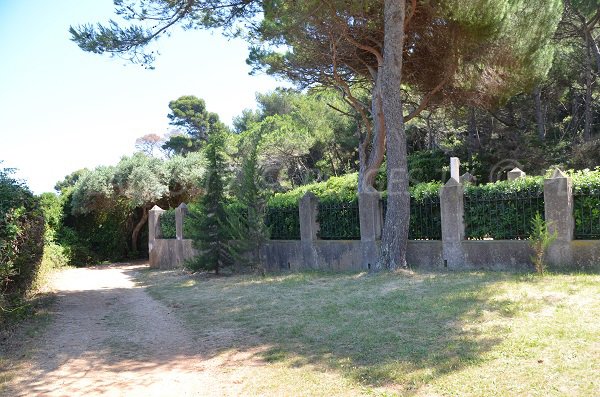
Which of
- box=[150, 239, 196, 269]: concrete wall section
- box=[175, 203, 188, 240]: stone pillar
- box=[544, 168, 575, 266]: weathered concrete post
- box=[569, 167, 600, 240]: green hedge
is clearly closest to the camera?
box=[569, 167, 600, 240]: green hedge

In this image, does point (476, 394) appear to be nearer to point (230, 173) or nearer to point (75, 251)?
point (230, 173)

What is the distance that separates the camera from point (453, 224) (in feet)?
38.4

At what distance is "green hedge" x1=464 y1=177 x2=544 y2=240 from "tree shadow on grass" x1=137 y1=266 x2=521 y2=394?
4.68ft

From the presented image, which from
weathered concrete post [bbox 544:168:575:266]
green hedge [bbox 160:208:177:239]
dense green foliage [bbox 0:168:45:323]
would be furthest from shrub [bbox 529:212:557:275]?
green hedge [bbox 160:208:177:239]

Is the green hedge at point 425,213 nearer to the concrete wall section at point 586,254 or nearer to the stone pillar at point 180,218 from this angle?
the concrete wall section at point 586,254

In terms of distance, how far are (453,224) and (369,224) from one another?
225cm

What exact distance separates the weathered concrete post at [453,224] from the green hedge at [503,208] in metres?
0.21

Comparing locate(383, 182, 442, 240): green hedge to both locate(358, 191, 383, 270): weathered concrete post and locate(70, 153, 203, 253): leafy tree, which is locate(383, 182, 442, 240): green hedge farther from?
locate(70, 153, 203, 253): leafy tree

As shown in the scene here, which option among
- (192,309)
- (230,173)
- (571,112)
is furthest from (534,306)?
(571,112)

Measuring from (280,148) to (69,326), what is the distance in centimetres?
2156

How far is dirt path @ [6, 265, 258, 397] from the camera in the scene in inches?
213

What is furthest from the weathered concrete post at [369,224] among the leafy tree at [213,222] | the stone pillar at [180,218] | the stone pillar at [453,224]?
the stone pillar at [180,218]

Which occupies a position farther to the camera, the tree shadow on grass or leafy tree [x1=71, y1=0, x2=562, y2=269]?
leafy tree [x1=71, y1=0, x2=562, y2=269]

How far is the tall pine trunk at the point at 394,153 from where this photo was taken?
1198 cm
